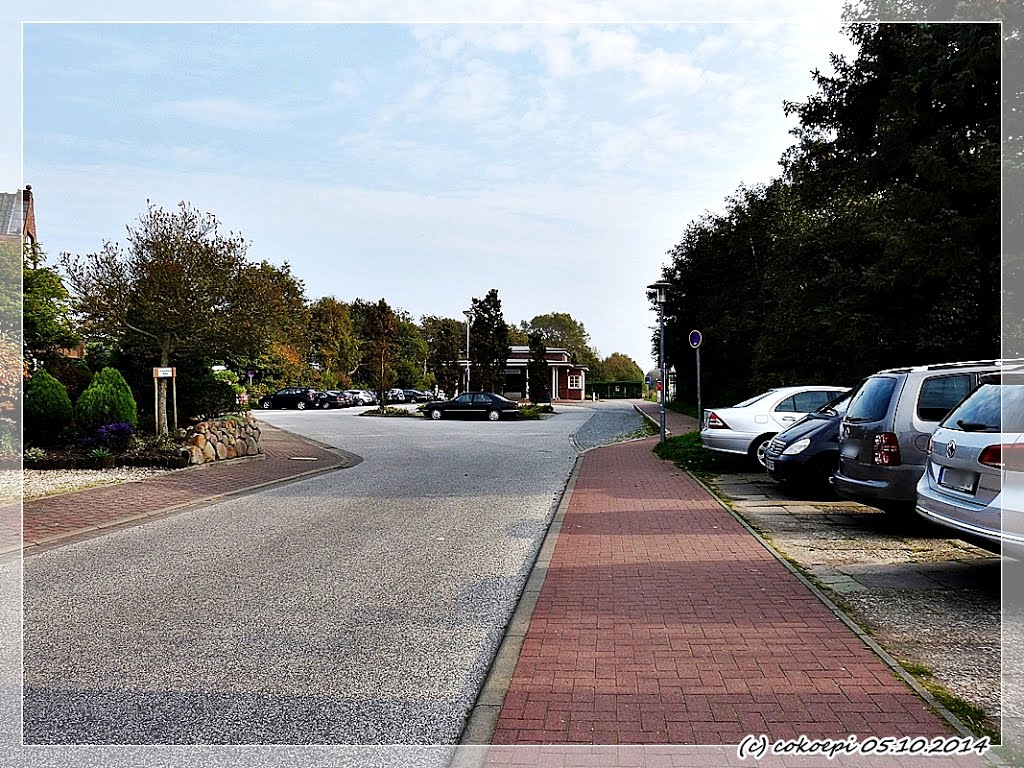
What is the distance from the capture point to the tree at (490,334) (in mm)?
50031

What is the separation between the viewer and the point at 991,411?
5.79 m

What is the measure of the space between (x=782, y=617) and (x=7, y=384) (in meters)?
14.5

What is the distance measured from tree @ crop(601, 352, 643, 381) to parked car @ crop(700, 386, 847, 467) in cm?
10945

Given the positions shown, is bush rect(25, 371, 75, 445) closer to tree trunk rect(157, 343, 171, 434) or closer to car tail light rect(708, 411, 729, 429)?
tree trunk rect(157, 343, 171, 434)

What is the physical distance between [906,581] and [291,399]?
47.9 m

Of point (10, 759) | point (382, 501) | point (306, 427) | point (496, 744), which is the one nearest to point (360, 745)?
point (496, 744)

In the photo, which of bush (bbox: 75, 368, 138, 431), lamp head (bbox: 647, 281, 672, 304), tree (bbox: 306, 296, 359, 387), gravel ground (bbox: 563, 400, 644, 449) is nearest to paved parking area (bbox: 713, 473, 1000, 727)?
lamp head (bbox: 647, 281, 672, 304)

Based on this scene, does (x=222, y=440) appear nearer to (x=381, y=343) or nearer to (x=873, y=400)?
(x=873, y=400)

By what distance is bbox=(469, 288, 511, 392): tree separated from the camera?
50.0m

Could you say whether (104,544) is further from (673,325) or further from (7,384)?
(673,325)

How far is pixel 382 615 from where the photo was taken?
5.92m

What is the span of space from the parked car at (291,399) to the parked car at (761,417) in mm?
39941

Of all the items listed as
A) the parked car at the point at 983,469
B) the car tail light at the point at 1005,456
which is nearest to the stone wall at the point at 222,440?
the parked car at the point at 983,469

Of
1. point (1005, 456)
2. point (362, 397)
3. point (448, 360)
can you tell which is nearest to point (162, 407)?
point (1005, 456)
